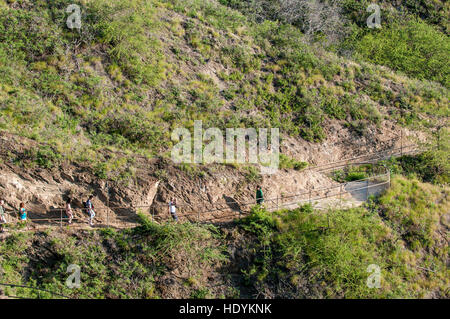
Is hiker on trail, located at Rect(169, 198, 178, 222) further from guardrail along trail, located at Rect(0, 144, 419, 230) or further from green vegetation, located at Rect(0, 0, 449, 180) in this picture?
green vegetation, located at Rect(0, 0, 449, 180)

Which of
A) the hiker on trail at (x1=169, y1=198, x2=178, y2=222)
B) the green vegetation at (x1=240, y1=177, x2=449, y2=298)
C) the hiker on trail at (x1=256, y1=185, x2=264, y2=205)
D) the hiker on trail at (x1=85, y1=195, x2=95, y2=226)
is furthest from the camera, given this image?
the hiker on trail at (x1=256, y1=185, x2=264, y2=205)

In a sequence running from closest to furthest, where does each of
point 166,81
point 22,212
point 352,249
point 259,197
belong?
point 22,212 → point 352,249 → point 259,197 → point 166,81

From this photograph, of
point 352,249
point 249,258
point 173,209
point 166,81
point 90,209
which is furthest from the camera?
point 166,81

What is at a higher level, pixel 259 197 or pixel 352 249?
pixel 259 197

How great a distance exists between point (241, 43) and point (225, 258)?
52.0 ft

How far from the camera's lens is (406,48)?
3975cm

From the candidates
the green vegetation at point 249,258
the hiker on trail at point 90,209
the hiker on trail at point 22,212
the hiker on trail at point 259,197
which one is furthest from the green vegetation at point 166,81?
the hiker on trail at point 259,197

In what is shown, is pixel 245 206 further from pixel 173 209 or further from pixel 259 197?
pixel 173 209

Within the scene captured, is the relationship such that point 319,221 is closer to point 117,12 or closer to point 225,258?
point 225,258

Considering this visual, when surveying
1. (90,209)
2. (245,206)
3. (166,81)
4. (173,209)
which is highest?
(166,81)

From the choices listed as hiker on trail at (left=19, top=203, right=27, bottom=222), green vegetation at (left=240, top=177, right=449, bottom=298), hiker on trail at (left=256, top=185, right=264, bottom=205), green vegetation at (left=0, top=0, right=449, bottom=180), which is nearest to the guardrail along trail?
hiker on trail at (left=19, top=203, right=27, bottom=222)

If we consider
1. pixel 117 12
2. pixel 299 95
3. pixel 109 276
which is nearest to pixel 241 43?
pixel 299 95

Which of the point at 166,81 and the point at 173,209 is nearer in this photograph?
the point at 173,209

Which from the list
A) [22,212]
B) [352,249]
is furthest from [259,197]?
[22,212]
